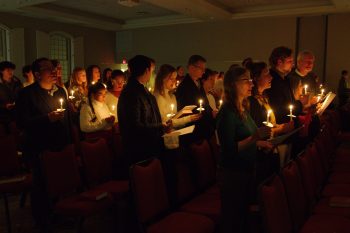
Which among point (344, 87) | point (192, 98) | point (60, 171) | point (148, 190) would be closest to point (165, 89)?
point (192, 98)

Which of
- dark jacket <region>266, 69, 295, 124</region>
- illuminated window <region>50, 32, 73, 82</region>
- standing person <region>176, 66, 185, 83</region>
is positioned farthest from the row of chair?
illuminated window <region>50, 32, 73, 82</region>

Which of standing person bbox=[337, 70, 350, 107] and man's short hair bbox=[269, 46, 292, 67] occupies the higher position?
man's short hair bbox=[269, 46, 292, 67]

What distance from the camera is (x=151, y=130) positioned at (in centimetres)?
341

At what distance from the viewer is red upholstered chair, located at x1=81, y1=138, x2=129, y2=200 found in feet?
12.1

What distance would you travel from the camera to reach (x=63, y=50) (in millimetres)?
14555

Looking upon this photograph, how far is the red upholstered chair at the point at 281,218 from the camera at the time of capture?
232 cm

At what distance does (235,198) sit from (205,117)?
196cm

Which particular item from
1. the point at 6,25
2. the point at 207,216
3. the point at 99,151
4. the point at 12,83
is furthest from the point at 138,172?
the point at 6,25

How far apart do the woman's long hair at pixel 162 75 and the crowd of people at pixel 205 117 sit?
11mm

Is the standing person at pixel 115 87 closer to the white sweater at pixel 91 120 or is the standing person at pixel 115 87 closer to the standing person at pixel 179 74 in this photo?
the white sweater at pixel 91 120

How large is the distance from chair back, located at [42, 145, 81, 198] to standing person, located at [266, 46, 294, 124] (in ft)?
6.92

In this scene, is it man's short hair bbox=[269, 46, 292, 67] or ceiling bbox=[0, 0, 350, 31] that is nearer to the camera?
man's short hair bbox=[269, 46, 292, 67]

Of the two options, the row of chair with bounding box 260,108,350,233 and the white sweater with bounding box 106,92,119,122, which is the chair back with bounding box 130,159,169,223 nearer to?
the row of chair with bounding box 260,108,350,233

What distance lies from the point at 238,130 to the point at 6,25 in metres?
11.7
